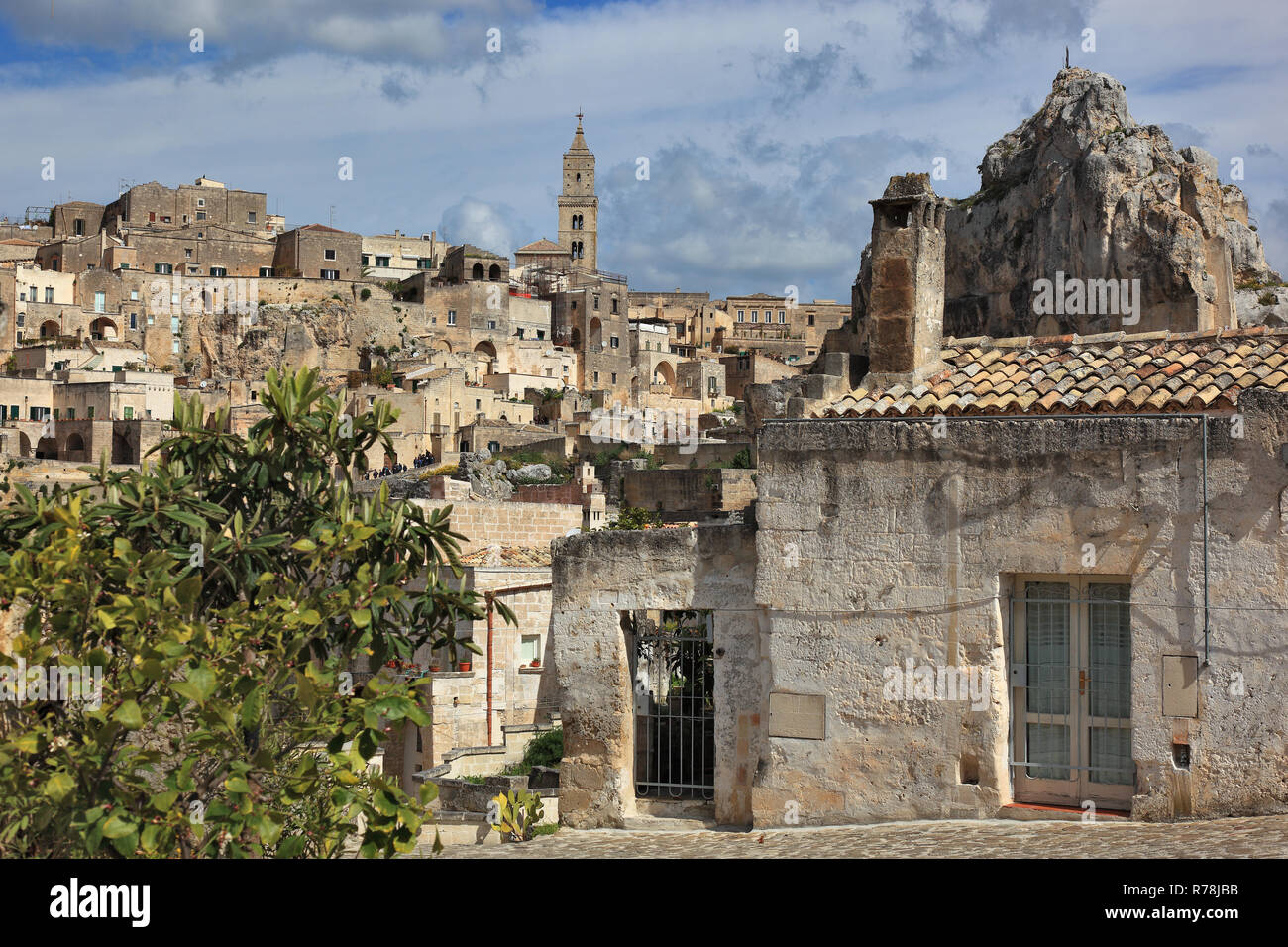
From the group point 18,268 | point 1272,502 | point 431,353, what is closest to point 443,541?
point 1272,502

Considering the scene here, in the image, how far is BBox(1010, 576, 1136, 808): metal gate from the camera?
10.3 m

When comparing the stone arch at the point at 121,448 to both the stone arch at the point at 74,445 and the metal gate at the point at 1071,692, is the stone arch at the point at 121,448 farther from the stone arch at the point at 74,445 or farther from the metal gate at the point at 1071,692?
the metal gate at the point at 1071,692

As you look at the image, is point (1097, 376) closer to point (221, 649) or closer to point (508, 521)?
point (221, 649)

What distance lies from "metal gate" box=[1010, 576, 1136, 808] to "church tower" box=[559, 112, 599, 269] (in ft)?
377

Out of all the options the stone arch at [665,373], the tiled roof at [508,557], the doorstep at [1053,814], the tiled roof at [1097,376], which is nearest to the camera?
the doorstep at [1053,814]

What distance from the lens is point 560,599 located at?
11.9 m

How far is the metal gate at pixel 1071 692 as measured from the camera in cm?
1028

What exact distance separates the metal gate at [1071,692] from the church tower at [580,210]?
115m

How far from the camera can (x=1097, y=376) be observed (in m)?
11.3

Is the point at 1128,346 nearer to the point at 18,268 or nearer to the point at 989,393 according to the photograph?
the point at 989,393

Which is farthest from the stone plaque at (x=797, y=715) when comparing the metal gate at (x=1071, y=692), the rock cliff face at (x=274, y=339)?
the rock cliff face at (x=274, y=339)

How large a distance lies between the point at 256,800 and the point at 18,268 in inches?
3152

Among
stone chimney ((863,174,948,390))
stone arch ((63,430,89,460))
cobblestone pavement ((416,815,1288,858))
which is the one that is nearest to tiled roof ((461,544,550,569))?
stone chimney ((863,174,948,390))

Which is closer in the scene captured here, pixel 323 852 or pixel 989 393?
pixel 323 852
